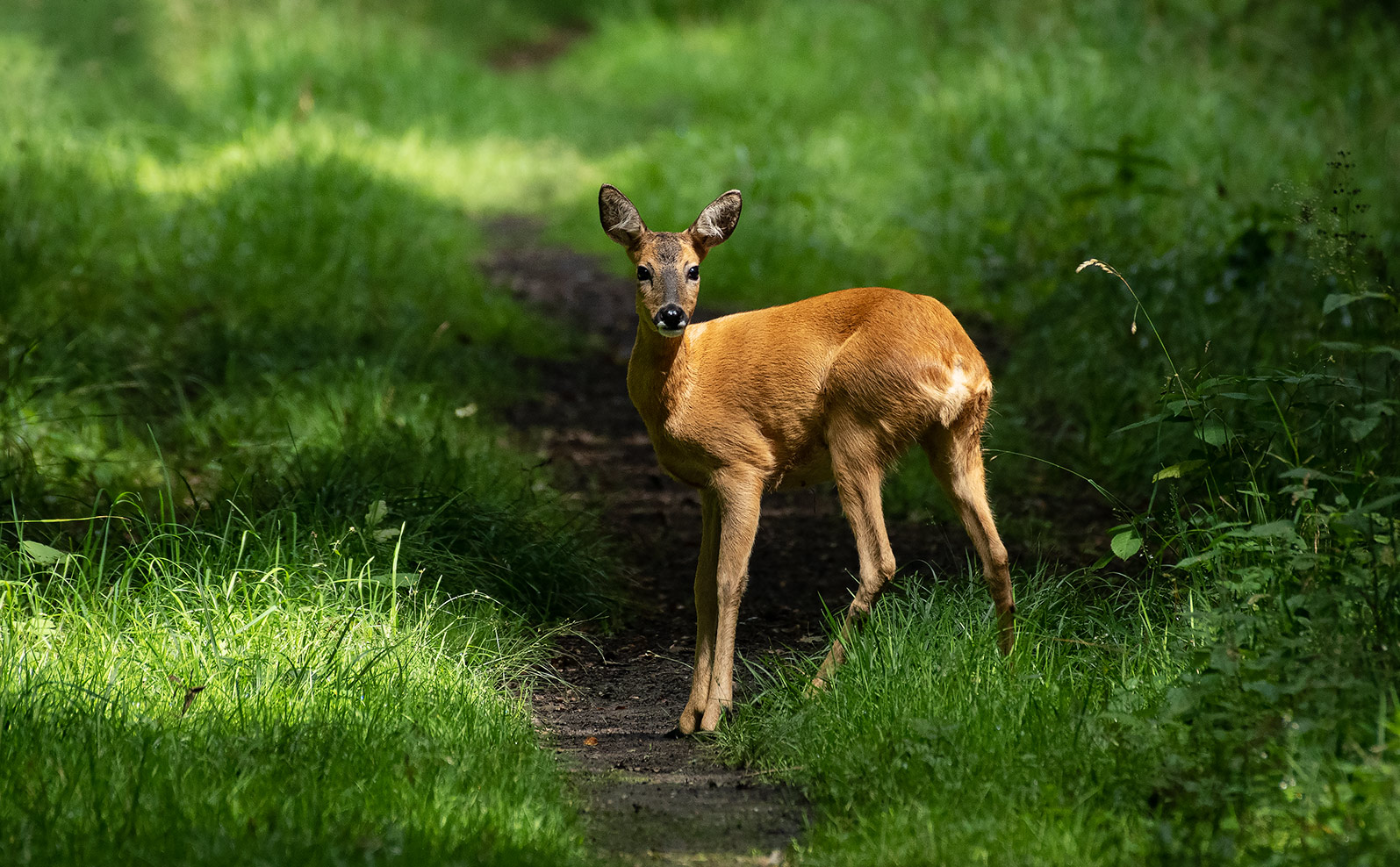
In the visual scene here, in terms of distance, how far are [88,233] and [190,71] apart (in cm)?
545

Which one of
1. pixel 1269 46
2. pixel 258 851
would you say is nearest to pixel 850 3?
pixel 1269 46

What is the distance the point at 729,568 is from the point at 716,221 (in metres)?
1.04

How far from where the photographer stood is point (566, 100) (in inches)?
666

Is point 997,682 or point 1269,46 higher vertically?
point 1269,46

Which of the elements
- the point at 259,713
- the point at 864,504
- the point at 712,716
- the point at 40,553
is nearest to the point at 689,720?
the point at 712,716

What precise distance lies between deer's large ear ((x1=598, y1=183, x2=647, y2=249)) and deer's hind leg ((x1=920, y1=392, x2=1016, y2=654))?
3.47 feet

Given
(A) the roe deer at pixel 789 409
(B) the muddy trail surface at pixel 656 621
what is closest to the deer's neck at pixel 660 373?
(A) the roe deer at pixel 789 409

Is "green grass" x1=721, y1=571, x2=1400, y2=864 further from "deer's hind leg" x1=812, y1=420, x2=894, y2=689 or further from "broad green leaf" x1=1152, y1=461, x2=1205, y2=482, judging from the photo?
"broad green leaf" x1=1152, y1=461, x2=1205, y2=482

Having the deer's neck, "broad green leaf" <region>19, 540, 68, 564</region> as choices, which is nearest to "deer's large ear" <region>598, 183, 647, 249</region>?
the deer's neck

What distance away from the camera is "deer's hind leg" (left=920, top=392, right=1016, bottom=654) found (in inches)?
157

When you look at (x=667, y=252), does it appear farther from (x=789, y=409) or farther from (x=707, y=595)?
(x=707, y=595)

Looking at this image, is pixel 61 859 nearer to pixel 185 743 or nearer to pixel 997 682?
pixel 185 743

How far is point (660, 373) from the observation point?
13.4ft

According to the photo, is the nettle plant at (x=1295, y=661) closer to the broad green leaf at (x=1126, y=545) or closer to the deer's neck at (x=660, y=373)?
the broad green leaf at (x=1126, y=545)
